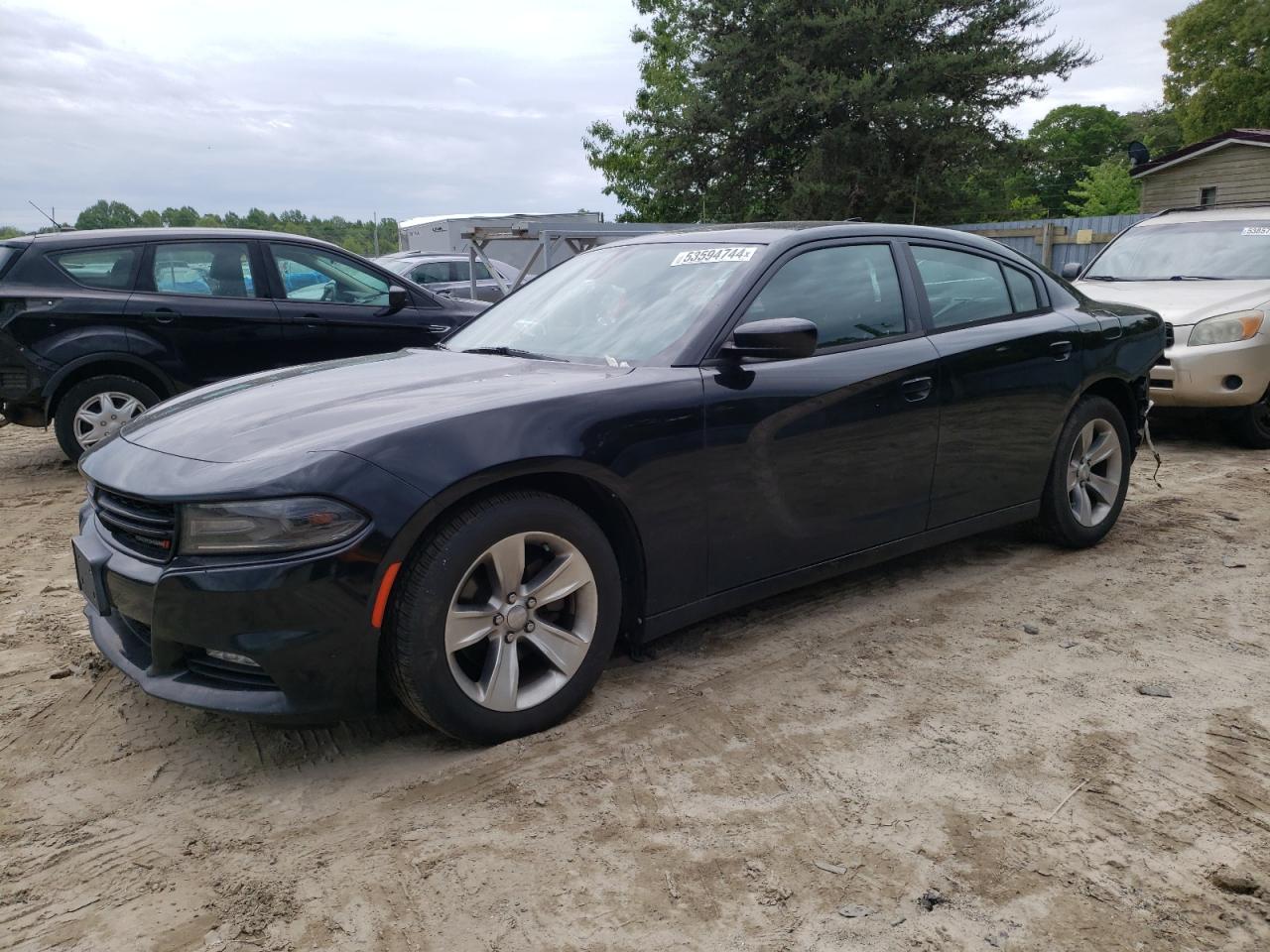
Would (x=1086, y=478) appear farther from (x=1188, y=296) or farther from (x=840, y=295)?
(x=1188, y=296)

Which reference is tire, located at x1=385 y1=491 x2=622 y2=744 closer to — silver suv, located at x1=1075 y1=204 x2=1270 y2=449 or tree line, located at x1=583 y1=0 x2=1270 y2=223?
silver suv, located at x1=1075 y1=204 x2=1270 y2=449

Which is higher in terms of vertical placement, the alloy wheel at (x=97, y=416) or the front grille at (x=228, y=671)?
the alloy wheel at (x=97, y=416)

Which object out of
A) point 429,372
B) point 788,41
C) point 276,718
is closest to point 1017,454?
point 429,372

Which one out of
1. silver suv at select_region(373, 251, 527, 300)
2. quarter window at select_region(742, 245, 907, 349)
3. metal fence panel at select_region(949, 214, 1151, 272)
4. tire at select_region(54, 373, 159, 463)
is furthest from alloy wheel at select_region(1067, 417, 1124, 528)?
silver suv at select_region(373, 251, 527, 300)

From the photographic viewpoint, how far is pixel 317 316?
742 cm

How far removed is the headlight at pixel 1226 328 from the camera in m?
7.18

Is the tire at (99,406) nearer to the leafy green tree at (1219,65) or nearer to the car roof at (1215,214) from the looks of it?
the car roof at (1215,214)

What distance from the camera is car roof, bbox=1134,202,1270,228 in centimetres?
841

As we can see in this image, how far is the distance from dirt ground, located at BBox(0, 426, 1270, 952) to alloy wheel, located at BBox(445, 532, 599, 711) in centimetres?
20

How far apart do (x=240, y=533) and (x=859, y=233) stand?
8.78ft

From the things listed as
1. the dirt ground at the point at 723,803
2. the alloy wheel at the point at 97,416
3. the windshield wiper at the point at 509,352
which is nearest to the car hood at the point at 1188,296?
the dirt ground at the point at 723,803

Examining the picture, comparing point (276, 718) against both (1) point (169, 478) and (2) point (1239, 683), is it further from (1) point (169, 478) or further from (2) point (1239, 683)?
(2) point (1239, 683)

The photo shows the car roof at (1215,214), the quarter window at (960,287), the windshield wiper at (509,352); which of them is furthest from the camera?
the car roof at (1215,214)

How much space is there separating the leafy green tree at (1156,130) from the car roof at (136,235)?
59773 millimetres
